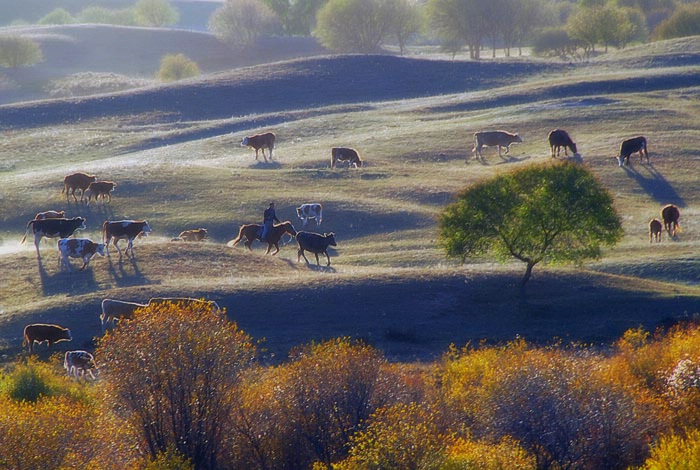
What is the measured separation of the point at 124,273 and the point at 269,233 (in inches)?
272

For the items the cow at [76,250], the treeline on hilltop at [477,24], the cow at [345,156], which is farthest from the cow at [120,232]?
the treeline on hilltop at [477,24]

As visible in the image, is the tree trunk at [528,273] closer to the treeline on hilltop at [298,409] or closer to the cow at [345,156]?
the treeline on hilltop at [298,409]

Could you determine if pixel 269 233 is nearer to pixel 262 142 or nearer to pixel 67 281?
pixel 67 281

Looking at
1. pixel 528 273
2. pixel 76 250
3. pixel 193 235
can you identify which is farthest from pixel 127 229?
pixel 528 273

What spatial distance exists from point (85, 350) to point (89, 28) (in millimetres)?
124175

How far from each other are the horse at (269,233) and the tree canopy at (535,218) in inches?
282

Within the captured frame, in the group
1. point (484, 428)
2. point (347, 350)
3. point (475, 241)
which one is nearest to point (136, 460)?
point (347, 350)

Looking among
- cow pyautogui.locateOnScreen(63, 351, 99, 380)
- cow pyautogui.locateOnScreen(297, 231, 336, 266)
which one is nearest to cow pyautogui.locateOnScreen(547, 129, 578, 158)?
cow pyautogui.locateOnScreen(297, 231, 336, 266)

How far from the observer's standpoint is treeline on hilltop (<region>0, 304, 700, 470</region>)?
20703mm

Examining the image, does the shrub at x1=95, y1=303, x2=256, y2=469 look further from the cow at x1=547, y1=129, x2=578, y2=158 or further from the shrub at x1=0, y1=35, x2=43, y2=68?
the shrub at x1=0, y1=35, x2=43, y2=68

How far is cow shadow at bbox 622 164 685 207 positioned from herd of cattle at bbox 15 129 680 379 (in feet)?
3.59

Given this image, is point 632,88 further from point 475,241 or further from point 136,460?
point 136,460

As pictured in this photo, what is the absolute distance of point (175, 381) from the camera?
21.6m

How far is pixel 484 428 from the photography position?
72.5 feet
